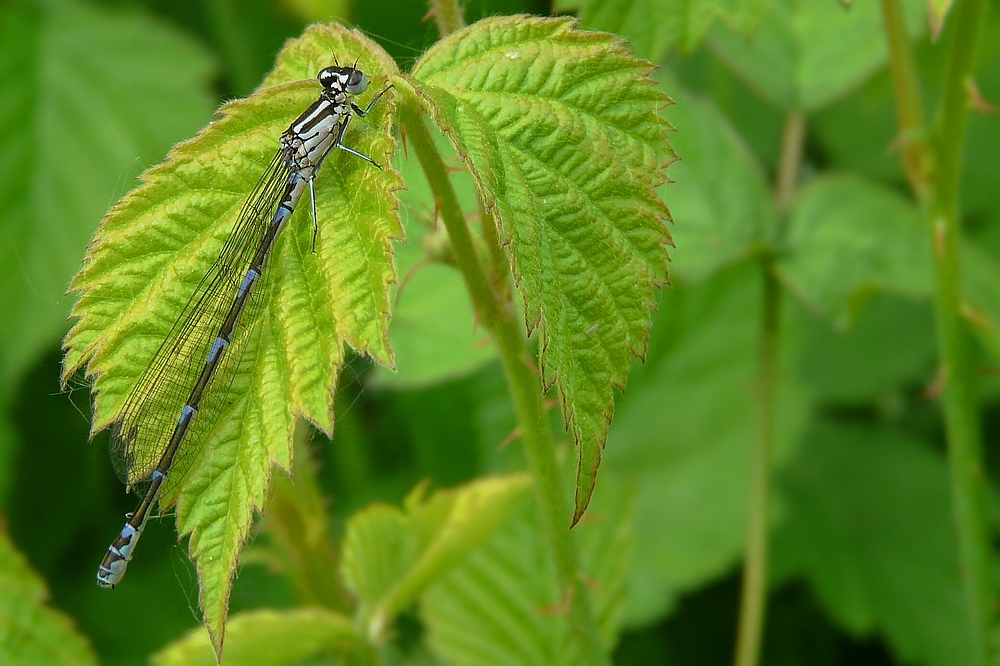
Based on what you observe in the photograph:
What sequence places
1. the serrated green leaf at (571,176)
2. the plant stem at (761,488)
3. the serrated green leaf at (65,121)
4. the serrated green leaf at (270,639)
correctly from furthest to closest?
the serrated green leaf at (65,121) < the plant stem at (761,488) < the serrated green leaf at (270,639) < the serrated green leaf at (571,176)

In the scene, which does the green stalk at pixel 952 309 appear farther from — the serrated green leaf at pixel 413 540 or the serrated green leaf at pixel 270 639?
the serrated green leaf at pixel 270 639

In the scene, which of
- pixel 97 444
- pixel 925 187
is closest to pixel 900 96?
pixel 925 187

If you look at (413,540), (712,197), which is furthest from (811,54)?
(413,540)

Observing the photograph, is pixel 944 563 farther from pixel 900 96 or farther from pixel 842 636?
pixel 900 96

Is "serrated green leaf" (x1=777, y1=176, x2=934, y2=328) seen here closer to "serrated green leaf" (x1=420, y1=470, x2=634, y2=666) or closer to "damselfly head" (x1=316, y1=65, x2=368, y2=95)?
"serrated green leaf" (x1=420, y1=470, x2=634, y2=666)

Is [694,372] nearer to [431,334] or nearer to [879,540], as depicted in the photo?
[879,540]

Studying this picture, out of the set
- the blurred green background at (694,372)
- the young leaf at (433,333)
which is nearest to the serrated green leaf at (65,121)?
the blurred green background at (694,372)

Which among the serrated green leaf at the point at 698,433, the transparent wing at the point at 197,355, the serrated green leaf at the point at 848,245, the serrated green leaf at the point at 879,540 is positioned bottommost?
the serrated green leaf at the point at 879,540
